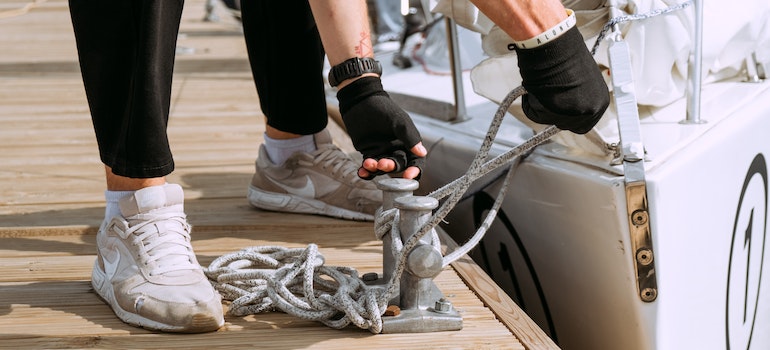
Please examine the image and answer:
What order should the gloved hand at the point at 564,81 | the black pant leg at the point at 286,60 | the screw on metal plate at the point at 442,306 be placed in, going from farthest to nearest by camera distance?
the black pant leg at the point at 286,60
the screw on metal plate at the point at 442,306
the gloved hand at the point at 564,81

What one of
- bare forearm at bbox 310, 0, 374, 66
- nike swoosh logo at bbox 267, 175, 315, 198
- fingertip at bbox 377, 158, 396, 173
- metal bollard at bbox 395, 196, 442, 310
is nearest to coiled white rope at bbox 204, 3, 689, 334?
metal bollard at bbox 395, 196, 442, 310

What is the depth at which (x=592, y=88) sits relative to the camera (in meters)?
1.14

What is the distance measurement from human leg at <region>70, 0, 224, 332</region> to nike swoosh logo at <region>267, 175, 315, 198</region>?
19.5 inches

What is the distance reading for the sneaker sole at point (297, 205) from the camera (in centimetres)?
185

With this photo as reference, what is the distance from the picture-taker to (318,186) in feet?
6.11

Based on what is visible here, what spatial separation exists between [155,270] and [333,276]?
0.27m

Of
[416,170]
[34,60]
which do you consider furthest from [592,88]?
[34,60]

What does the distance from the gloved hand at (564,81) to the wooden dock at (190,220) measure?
34 centimetres

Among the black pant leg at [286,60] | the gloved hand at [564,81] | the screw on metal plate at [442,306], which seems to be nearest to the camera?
the gloved hand at [564,81]

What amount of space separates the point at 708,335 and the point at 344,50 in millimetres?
800

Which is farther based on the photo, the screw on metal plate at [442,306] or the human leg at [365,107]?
the screw on metal plate at [442,306]

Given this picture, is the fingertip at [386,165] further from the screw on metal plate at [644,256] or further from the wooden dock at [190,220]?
the screw on metal plate at [644,256]

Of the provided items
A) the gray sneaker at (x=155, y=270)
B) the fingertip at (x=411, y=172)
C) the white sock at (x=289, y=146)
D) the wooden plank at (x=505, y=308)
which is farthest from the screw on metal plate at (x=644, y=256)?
the white sock at (x=289, y=146)

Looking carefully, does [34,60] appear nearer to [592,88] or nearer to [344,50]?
[344,50]
